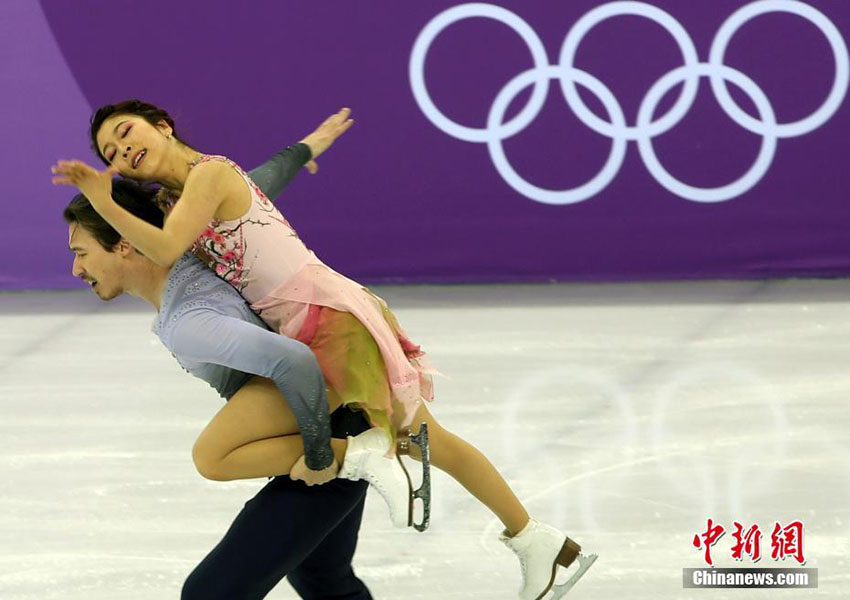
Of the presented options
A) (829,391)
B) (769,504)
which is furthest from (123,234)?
(829,391)

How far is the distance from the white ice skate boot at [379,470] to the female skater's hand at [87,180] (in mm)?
664

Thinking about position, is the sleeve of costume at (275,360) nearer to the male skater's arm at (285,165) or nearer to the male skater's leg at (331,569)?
the male skater's leg at (331,569)

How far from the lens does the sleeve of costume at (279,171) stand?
135 inches

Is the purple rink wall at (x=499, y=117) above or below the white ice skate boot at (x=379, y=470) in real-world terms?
below

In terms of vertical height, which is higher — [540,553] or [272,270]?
[272,270]

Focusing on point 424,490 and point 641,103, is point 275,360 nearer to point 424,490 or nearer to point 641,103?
point 424,490

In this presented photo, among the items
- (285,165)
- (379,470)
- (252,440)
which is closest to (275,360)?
(252,440)

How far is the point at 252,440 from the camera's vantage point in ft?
9.78

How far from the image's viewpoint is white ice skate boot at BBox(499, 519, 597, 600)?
130 inches

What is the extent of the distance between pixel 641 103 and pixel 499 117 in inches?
27.2

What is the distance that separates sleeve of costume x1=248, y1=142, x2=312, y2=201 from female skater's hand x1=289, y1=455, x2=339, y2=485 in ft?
2.30

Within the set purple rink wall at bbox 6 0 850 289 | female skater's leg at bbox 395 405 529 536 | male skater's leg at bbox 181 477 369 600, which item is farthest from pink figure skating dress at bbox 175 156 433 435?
purple rink wall at bbox 6 0 850 289

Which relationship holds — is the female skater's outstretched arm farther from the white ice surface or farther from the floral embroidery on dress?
the white ice surface

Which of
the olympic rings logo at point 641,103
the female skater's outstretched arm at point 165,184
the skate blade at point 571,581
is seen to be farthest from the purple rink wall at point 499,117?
the female skater's outstretched arm at point 165,184
